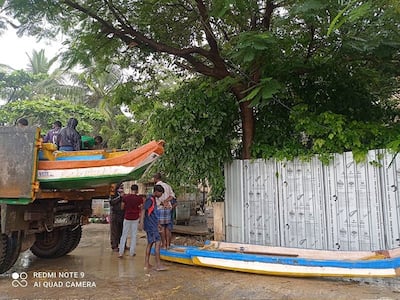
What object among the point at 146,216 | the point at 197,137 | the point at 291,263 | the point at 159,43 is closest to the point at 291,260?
the point at 291,263

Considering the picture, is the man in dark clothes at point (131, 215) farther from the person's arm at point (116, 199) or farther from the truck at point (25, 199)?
the truck at point (25, 199)

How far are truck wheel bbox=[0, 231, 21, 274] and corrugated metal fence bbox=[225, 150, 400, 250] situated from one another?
160 inches

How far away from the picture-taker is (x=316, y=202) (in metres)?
6.36

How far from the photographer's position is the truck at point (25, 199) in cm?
521

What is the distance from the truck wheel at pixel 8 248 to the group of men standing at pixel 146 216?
2067mm

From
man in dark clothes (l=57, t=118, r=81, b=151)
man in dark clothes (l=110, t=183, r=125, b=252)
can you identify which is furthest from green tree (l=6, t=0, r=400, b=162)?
man in dark clothes (l=110, t=183, r=125, b=252)

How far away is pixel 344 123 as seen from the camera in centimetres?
620

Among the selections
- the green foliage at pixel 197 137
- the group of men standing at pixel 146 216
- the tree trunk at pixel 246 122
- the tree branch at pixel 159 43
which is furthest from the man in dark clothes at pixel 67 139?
the tree trunk at pixel 246 122

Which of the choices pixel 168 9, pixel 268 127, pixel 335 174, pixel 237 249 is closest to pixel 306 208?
pixel 335 174

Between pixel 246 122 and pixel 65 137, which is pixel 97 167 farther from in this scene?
pixel 246 122

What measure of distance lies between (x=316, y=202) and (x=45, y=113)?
14.7m

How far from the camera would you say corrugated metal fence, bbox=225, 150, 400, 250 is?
562cm

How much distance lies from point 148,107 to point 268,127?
126 inches

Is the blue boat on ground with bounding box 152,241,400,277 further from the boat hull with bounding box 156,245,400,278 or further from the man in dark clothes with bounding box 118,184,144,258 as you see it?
the man in dark clothes with bounding box 118,184,144,258
